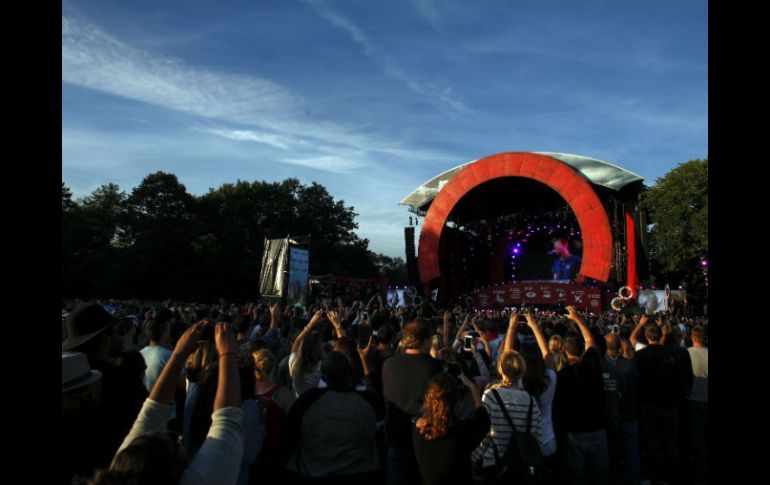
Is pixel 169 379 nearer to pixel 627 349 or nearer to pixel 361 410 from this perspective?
pixel 361 410

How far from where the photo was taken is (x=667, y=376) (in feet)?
17.1

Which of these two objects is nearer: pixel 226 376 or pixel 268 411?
pixel 226 376

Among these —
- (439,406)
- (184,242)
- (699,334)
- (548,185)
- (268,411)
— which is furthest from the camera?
(184,242)

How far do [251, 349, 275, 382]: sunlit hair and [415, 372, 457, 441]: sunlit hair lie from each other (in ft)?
3.63

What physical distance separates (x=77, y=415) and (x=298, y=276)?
16.0 metres

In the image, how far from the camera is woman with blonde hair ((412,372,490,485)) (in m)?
3.13

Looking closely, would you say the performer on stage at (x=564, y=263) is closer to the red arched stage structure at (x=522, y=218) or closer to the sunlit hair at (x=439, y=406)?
the red arched stage structure at (x=522, y=218)

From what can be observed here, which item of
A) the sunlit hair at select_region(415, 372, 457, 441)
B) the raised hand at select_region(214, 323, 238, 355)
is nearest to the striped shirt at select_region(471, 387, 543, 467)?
the sunlit hair at select_region(415, 372, 457, 441)

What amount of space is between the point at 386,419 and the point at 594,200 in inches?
994

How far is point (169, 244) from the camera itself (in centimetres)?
3309

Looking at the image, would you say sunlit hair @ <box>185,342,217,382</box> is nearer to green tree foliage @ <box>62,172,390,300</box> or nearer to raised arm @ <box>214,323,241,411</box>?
raised arm @ <box>214,323,241,411</box>

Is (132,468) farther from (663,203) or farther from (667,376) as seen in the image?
(663,203)

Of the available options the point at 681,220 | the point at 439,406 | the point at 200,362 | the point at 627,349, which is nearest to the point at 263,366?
the point at 200,362
